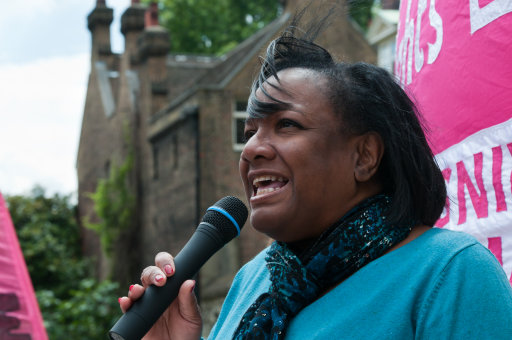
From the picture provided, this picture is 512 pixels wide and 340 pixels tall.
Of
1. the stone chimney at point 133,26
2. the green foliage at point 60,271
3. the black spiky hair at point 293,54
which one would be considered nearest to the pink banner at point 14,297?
the black spiky hair at point 293,54

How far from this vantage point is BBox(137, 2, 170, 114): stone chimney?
876 inches

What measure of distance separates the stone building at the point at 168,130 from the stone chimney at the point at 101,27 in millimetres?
36

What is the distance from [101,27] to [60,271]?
8733 mm

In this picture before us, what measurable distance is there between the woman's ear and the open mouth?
0.20 metres

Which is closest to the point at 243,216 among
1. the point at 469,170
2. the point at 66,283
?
the point at 469,170

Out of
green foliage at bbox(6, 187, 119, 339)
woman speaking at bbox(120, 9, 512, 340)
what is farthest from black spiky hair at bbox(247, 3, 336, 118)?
green foliage at bbox(6, 187, 119, 339)

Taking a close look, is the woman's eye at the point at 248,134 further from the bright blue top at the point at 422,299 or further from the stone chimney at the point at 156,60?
the stone chimney at the point at 156,60

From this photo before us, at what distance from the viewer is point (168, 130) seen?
20984 mm

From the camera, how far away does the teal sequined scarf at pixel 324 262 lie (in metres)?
1.92

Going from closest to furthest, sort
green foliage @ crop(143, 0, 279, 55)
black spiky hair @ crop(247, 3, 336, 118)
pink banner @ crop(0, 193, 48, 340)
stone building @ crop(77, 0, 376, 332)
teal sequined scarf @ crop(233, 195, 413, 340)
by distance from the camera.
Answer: teal sequined scarf @ crop(233, 195, 413, 340) → black spiky hair @ crop(247, 3, 336, 118) → pink banner @ crop(0, 193, 48, 340) → stone building @ crop(77, 0, 376, 332) → green foliage @ crop(143, 0, 279, 55)

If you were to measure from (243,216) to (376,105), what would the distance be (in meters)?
0.57

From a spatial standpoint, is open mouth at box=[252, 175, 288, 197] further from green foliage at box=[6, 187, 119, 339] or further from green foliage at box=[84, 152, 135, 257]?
green foliage at box=[84, 152, 135, 257]

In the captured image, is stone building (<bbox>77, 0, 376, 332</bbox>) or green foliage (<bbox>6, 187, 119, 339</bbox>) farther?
stone building (<bbox>77, 0, 376, 332</bbox>)

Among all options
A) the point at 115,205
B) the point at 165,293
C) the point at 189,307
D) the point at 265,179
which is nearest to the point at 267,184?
the point at 265,179
